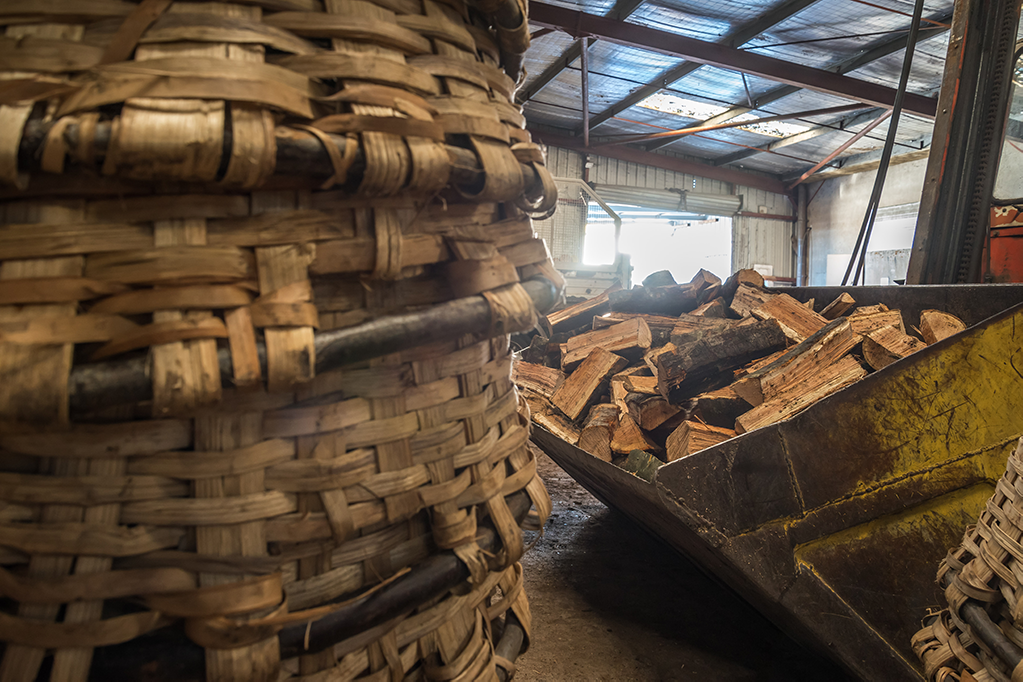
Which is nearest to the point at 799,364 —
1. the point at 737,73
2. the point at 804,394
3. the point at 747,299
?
the point at 804,394

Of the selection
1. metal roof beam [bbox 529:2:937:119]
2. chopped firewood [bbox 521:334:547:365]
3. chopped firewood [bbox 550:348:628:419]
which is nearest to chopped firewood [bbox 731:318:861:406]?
chopped firewood [bbox 550:348:628:419]

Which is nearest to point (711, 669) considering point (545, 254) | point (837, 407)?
point (837, 407)

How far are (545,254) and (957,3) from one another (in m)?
4.11

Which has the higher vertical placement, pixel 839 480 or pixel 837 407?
pixel 837 407

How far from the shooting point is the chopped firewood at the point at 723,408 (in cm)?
265

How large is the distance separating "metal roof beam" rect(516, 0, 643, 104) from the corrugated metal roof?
0.09 m

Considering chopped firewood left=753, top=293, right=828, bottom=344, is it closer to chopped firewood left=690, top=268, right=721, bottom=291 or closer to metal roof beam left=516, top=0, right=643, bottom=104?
chopped firewood left=690, top=268, right=721, bottom=291

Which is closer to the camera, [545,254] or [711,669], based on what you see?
[545,254]

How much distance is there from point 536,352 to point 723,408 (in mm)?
1648

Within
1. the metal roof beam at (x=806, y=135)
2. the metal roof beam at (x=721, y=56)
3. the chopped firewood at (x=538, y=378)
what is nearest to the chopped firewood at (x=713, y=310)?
the chopped firewood at (x=538, y=378)

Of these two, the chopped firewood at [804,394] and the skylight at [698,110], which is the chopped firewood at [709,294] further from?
the skylight at [698,110]

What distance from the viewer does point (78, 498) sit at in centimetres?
65

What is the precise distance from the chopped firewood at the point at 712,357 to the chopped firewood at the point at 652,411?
0.21 ft

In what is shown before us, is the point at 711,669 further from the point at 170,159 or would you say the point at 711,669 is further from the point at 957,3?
the point at 957,3
